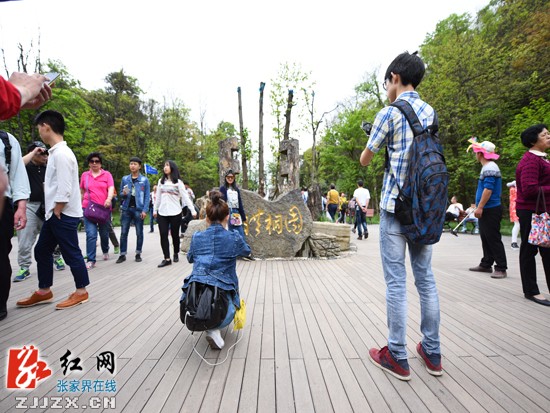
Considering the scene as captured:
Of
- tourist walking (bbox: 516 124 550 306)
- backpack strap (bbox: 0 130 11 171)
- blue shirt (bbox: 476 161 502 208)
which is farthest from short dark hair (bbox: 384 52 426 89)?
backpack strap (bbox: 0 130 11 171)

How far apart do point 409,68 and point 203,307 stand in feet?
7.55

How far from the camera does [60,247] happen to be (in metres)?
3.05

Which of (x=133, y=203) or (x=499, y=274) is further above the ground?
(x=133, y=203)

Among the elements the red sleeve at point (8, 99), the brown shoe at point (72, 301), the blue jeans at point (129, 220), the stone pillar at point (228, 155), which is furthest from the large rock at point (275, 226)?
the red sleeve at point (8, 99)

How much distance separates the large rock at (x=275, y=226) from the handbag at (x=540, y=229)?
372 cm

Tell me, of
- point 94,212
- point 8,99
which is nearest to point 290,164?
point 94,212

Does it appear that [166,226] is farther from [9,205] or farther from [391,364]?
[391,364]

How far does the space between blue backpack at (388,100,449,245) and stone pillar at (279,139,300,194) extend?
6304mm

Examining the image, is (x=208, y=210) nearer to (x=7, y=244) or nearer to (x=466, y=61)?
(x=7, y=244)

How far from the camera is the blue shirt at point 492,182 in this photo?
4.02 metres

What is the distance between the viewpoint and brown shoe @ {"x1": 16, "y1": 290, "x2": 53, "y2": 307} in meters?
3.14

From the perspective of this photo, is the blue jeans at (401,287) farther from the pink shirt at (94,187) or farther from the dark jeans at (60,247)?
the pink shirt at (94,187)

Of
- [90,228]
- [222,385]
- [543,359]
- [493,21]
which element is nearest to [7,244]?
[90,228]

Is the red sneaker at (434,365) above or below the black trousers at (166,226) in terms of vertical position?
below
